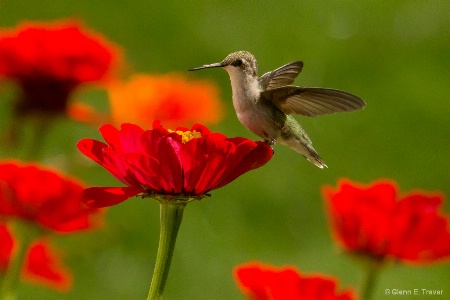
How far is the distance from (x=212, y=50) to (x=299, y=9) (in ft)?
1.00

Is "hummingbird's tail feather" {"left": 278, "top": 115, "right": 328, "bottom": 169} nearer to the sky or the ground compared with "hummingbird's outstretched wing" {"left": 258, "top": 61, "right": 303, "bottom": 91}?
nearer to the ground

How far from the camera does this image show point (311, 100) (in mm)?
527

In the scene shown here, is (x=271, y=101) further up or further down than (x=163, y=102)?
further down

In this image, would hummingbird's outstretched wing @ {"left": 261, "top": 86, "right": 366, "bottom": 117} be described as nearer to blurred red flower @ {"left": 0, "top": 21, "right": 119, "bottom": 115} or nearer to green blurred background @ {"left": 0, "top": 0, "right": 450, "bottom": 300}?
blurred red flower @ {"left": 0, "top": 21, "right": 119, "bottom": 115}

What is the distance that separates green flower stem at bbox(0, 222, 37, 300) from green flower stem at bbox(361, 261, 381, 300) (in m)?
0.21

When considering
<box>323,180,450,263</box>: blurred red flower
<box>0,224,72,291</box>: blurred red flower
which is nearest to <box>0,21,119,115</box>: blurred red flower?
<box>0,224,72,291</box>: blurred red flower

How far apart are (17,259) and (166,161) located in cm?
16

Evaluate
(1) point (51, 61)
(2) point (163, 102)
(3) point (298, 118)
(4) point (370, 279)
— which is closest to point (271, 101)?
(4) point (370, 279)

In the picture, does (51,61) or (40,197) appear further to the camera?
(51,61)

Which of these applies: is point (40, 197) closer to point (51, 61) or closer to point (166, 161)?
point (166, 161)

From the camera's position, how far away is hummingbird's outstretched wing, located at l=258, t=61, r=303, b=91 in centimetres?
58

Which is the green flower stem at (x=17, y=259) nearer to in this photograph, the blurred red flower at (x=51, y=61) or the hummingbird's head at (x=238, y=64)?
the hummingbird's head at (x=238, y=64)

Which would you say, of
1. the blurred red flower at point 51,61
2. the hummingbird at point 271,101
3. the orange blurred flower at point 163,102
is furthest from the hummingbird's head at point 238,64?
the orange blurred flower at point 163,102

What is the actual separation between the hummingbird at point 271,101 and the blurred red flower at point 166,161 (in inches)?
4.6
